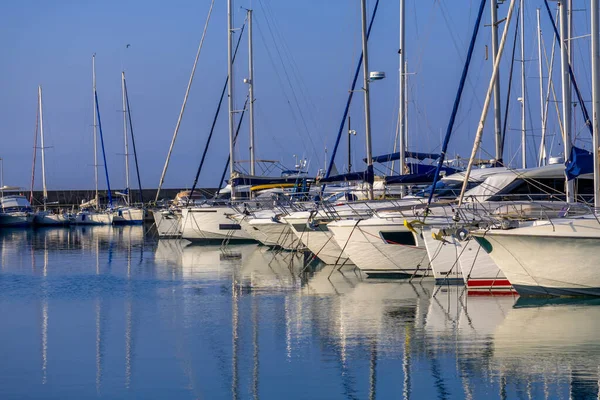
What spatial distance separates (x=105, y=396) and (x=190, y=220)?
27.1m

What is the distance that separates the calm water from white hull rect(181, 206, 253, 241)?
498 inches

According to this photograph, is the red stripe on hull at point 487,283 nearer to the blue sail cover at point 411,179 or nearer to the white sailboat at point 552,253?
the white sailboat at point 552,253

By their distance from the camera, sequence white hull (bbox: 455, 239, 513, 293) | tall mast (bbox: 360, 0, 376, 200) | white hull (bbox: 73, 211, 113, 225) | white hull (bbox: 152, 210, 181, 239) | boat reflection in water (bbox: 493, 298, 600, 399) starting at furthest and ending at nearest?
white hull (bbox: 73, 211, 113, 225) < white hull (bbox: 152, 210, 181, 239) < tall mast (bbox: 360, 0, 376, 200) < white hull (bbox: 455, 239, 513, 293) < boat reflection in water (bbox: 493, 298, 600, 399)

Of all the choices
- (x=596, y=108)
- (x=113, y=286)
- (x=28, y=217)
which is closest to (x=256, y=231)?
(x=113, y=286)

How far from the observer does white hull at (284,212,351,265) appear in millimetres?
25922

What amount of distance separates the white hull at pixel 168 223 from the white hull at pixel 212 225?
4.51 meters

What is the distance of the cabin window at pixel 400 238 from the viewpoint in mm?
21984

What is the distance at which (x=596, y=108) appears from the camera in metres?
18.6

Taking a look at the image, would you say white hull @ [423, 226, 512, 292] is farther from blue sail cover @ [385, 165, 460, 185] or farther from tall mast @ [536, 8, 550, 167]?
tall mast @ [536, 8, 550, 167]

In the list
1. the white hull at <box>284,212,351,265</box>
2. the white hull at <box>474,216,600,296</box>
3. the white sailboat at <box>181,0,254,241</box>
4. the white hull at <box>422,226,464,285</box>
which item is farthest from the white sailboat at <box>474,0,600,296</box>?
the white sailboat at <box>181,0,254,241</box>

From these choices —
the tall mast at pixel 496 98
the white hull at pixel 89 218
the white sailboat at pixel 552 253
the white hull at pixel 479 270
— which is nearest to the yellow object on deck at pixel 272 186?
the tall mast at pixel 496 98

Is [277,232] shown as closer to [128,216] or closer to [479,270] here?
Result: [479,270]

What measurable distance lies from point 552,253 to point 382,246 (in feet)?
18.5

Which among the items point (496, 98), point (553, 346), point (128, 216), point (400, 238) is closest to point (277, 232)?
point (496, 98)
